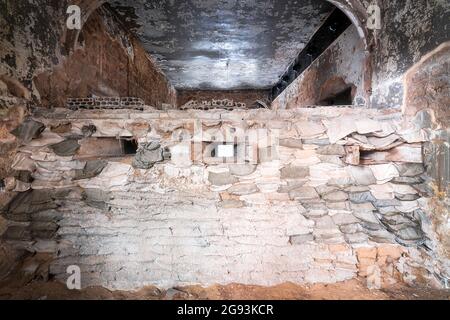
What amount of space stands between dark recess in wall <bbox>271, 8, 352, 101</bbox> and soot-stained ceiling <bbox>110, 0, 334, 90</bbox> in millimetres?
112

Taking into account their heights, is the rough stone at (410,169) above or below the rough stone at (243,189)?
above

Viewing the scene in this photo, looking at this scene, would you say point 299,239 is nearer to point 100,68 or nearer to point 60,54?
point 60,54

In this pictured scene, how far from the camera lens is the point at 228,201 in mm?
2211

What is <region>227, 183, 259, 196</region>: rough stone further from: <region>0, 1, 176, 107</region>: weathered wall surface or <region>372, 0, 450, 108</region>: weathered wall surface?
<region>0, 1, 176, 107</region>: weathered wall surface

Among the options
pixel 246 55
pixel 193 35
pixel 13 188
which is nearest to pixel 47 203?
pixel 13 188

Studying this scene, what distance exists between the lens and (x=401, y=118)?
2316mm

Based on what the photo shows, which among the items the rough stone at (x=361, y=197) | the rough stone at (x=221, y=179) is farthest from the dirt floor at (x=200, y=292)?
the rough stone at (x=221, y=179)

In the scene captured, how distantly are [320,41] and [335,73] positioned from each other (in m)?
0.83

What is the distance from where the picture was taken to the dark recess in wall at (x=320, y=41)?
3781 millimetres

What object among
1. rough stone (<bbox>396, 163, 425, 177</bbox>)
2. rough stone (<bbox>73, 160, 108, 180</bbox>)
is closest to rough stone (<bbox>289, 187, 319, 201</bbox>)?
rough stone (<bbox>396, 163, 425, 177</bbox>)

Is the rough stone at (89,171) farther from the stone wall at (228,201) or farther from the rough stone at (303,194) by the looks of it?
the rough stone at (303,194)

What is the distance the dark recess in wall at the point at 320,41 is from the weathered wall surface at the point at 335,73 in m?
0.10

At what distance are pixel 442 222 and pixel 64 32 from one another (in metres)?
3.85

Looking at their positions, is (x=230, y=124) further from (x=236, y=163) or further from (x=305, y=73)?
(x=305, y=73)
